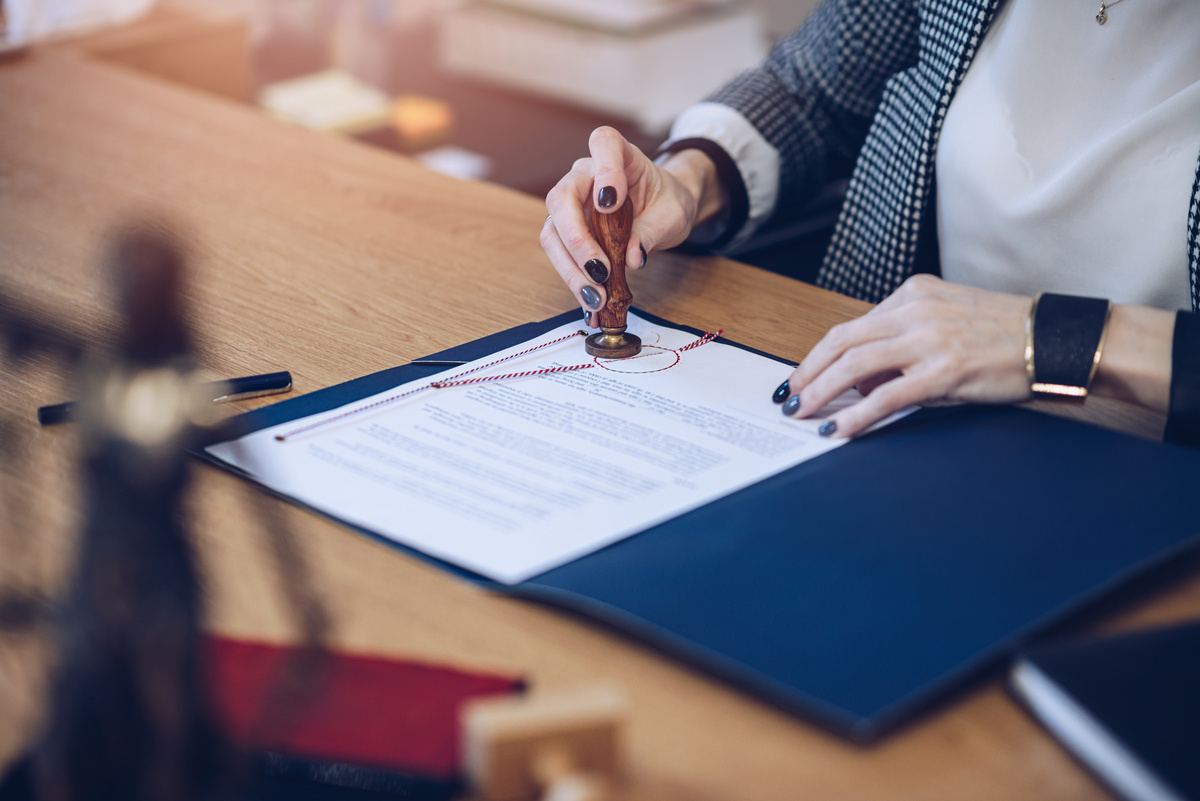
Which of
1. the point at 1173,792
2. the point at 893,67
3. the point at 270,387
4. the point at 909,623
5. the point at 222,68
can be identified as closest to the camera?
the point at 1173,792

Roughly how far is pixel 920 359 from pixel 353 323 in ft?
1.41

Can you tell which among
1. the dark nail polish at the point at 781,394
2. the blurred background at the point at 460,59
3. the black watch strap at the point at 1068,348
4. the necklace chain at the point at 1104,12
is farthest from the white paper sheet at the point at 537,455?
the blurred background at the point at 460,59

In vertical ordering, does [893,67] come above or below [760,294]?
above

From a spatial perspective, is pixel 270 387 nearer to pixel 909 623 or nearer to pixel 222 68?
pixel 909 623

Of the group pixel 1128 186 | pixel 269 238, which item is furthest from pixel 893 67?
pixel 269 238

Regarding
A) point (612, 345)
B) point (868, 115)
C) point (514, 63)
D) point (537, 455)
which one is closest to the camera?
point (537, 455)

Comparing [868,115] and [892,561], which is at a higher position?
[868,115]

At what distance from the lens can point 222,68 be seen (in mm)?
1801

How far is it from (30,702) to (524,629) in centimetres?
21

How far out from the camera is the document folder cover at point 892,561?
45cm

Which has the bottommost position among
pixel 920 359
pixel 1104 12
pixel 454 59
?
pixel 454 59

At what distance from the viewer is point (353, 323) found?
0.83 m

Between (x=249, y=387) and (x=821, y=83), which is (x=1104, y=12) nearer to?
(x=821, y=83)

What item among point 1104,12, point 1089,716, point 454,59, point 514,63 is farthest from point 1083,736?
point 454,59
